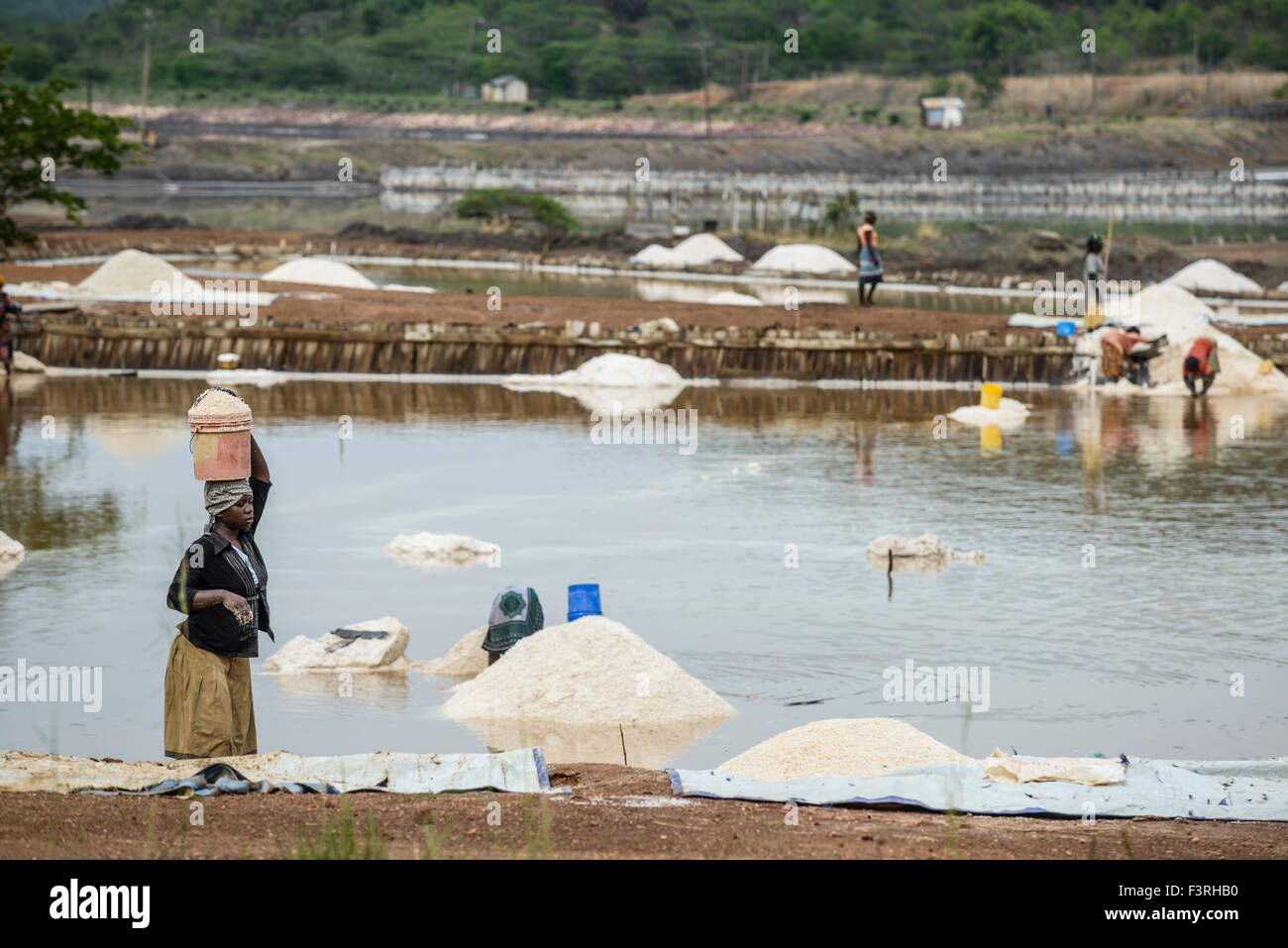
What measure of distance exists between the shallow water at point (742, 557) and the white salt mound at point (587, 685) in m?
0.24

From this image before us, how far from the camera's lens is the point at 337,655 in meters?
10.1

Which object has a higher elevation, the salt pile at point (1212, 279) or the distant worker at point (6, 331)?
the salt pile at point (1212, 279)

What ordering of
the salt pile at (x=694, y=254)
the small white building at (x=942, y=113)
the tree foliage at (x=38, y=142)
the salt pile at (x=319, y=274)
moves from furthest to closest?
the small white building at (x=942, y=113) → the salt pile at (x=694, y=254) → the salt pile at (x=319, y=274) → the tree foliage at (x=38, y=142)

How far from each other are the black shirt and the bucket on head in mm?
153

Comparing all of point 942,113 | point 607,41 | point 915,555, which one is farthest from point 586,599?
point 607,41

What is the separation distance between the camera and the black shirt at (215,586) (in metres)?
6.72

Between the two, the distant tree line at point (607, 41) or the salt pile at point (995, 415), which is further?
the distant tree line at point (607, 41)

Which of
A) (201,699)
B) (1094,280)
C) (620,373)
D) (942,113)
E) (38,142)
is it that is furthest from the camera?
(942,113)

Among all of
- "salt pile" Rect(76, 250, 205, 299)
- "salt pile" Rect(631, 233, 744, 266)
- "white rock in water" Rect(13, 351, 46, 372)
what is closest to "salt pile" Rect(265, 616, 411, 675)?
"white rock in water" Rect(13, 351, 46, 372)

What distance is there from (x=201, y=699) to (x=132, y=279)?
76.5 ft

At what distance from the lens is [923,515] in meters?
14.2

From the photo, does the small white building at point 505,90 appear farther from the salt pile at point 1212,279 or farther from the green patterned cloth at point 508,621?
the green patterned cloth at point 508,621

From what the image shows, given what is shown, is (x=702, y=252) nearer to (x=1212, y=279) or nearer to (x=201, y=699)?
(x=1212, y=279)

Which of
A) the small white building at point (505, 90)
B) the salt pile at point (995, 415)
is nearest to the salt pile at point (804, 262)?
the salt pile at point (995, 415)
